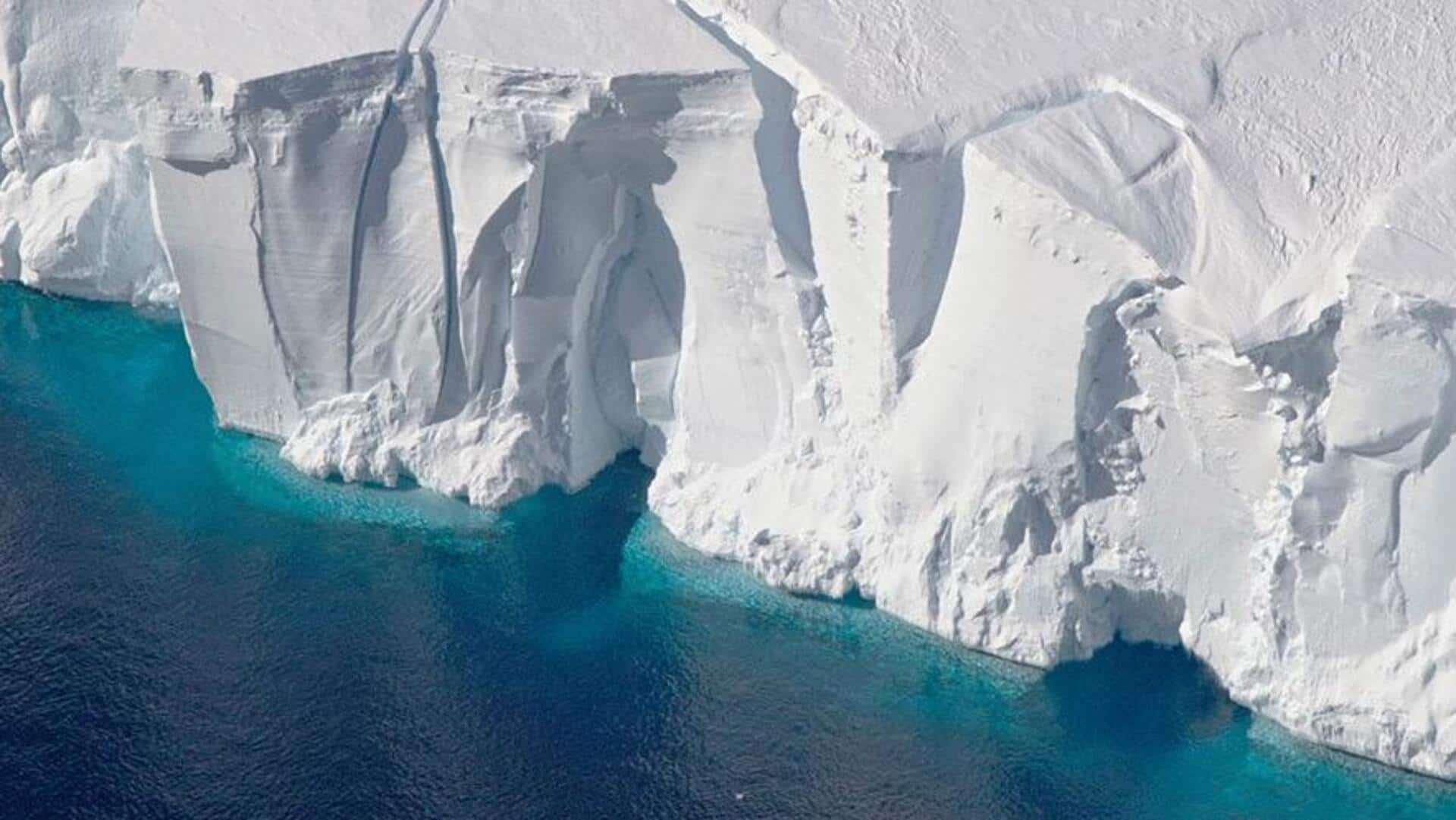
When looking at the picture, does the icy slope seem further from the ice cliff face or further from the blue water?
the blue water

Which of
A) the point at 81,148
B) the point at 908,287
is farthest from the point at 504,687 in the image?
the point at 81,148

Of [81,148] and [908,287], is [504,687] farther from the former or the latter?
[81,148]

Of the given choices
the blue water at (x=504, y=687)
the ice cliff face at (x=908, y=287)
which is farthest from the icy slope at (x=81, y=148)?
the blue water at (x=504, y=687)

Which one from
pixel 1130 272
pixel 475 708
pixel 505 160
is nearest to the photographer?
pixel 1130 272

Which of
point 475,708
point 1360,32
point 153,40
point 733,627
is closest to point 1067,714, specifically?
point 733,627

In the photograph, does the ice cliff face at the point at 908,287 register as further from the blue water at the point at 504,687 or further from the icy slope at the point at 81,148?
the icy slope at the point at 81,148

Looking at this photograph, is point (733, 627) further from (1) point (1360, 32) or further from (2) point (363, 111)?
(1) point (1360, 32)
